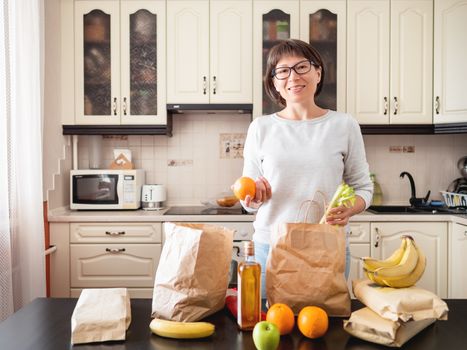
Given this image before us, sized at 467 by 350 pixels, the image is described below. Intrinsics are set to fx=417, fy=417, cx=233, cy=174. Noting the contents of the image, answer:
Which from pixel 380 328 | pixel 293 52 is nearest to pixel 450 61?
pixel 293 52

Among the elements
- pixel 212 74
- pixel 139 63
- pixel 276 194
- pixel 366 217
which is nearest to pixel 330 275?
pixel 276 194

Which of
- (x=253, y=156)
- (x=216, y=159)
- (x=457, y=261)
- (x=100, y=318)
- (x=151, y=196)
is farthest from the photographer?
(x=216, y=159)

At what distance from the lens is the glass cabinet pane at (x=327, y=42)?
2785 millimetres

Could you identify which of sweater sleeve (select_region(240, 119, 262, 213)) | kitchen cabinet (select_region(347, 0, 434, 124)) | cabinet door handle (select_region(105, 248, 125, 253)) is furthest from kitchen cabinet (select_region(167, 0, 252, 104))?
sweater sleeve (select_region(240, 119, 262, 213))

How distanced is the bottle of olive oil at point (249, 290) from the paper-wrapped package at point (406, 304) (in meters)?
0.25

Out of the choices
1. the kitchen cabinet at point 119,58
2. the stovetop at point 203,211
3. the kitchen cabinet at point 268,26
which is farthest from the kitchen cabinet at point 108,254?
the kitchen cabinet at point 268,26

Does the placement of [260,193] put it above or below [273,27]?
below

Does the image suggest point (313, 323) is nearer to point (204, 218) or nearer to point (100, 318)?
point (100, 318)

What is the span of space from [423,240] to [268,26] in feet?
5.59

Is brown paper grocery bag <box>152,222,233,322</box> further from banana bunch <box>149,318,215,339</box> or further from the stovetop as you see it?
the stovetop

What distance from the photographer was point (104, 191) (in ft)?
9.20

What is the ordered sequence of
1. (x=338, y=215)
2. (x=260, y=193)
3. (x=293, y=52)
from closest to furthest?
(x=338, y=215) → (x=260, y=193) → (x=293, y=52)

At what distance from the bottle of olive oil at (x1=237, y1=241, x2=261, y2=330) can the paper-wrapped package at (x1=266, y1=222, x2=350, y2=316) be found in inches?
Answer: 2.9

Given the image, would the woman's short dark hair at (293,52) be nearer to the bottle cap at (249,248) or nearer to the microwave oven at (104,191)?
the bottle cap at (249,248)
